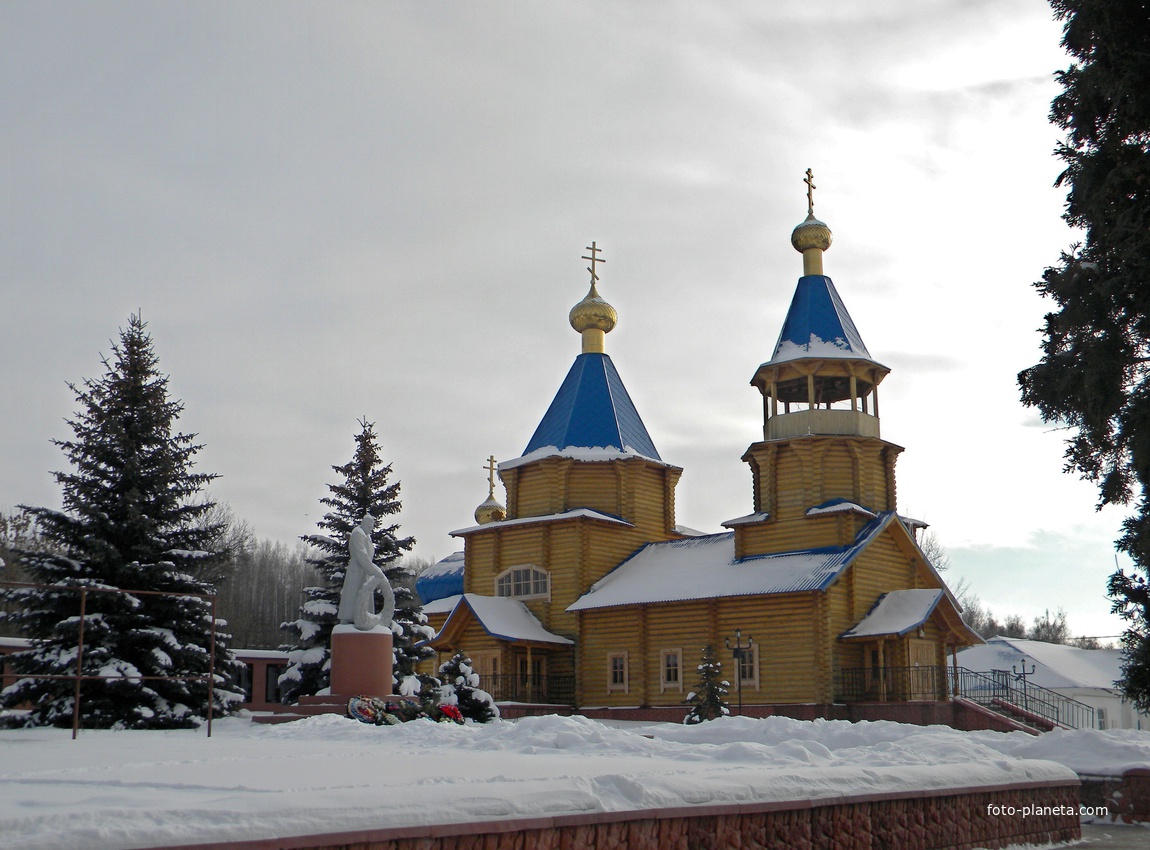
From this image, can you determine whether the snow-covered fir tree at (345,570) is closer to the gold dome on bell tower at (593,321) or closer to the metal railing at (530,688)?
the metal railing at (530,688)

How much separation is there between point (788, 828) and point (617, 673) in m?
19.1

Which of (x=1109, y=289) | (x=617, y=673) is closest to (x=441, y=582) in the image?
(x=617, y=673)

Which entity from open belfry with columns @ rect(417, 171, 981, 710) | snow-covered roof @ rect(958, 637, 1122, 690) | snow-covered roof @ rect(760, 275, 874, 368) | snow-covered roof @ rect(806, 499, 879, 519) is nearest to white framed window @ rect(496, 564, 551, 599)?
open belfry with columns @ rect(417, 171, 981, 710)

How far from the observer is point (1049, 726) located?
2175 cm

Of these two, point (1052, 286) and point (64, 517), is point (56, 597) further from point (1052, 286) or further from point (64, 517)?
point (1052, 286)

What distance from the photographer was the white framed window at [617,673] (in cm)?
2525

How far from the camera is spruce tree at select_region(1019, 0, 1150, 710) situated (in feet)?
28.7

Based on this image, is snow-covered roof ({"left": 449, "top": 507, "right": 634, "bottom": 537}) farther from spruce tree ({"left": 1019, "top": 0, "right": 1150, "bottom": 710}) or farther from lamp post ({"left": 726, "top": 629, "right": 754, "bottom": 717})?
spruce tree ({"left": 1019, "top": 0, "right": 1150, "bottom": 710})

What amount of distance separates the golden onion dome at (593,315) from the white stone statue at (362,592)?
14.2 m

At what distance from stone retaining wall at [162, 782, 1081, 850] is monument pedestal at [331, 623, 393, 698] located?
10.1 meters

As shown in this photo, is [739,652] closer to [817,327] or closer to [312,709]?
[817,327]

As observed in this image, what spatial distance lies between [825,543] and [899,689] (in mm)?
3542

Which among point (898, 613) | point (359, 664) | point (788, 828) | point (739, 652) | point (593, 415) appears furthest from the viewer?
point (593, 415)

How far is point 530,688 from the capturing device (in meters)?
26.0
